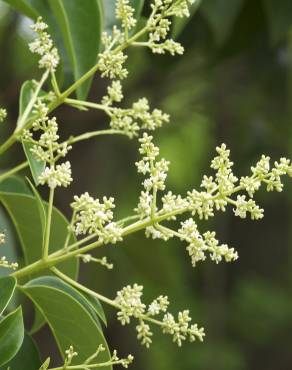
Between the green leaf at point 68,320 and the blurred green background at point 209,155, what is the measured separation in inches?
16.7

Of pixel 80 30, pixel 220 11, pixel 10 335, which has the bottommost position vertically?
pixel 10 335

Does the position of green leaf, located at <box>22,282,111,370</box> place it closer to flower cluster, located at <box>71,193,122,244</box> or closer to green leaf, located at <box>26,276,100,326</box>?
green leaf, located at <box>26,276,100,326</box>

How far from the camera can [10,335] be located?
91 cm

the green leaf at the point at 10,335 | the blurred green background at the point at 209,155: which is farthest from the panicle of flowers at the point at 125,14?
the blurred green background at the point at 209,155

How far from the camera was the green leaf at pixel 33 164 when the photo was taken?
3.02 ft

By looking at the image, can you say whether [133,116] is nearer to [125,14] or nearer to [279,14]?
[125,14]

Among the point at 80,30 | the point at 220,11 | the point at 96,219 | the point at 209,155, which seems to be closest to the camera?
the point at 96,219

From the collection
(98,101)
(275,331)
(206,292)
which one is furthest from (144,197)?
(275,331)

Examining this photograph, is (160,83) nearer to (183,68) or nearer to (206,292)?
(183,68)

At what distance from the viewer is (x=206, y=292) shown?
464cm

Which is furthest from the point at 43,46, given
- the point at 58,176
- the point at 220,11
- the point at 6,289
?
the point at 220,11

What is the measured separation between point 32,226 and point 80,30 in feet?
0.93

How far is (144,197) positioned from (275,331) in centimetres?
435

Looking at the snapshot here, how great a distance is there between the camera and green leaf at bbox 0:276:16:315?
89 centimetres
